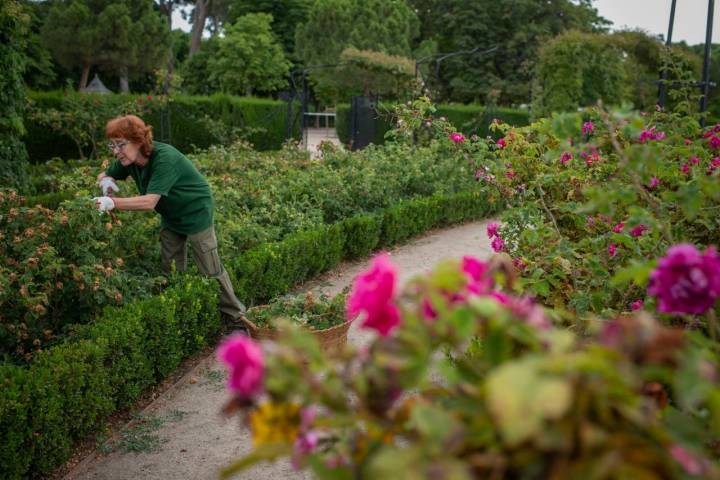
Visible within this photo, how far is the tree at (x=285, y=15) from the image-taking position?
40819 millimetres

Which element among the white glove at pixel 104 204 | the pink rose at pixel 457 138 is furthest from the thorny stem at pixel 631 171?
the white glove at pixel 104 204

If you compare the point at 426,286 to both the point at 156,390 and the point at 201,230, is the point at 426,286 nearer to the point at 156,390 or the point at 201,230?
the point at 156,390

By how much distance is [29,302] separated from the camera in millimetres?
3439

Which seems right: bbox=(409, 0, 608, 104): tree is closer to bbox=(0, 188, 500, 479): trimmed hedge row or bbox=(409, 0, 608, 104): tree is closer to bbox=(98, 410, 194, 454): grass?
bbox=(0, 188, 500, 479): trimmed hedge row

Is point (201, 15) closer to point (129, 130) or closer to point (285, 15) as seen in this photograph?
point (285, 15)

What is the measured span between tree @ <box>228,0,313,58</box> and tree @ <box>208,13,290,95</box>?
6.26 m

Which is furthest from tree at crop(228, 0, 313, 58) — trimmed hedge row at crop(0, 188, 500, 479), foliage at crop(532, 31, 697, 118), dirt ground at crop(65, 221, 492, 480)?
dirt ground at crop(65, 221, 492, 480)

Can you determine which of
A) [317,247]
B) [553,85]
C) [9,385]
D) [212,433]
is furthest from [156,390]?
[553,85]

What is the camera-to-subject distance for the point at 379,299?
929 millimetres

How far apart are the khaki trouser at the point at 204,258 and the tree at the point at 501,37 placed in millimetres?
29671

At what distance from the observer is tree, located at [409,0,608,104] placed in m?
33.7

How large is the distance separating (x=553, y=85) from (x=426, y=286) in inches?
614

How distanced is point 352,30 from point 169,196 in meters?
34.2

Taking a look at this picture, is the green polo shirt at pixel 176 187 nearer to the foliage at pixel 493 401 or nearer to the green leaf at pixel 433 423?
the foliage at pixel 493 401
